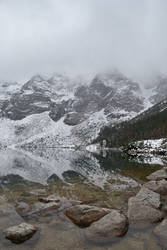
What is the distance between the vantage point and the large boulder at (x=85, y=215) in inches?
650

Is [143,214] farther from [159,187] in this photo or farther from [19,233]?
[19,233]

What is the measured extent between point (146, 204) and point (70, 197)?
9.71m

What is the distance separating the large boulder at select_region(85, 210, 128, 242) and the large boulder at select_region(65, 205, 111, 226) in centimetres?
105

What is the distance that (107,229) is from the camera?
1446cm

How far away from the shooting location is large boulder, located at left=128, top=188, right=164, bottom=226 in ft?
54.4

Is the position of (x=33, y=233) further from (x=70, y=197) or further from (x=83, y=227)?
(x=70, y=197)

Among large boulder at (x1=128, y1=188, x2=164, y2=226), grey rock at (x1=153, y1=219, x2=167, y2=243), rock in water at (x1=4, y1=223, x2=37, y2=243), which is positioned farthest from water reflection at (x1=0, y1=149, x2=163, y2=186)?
rock in water at (x1=4, y1=223, x2=37, y2=243)

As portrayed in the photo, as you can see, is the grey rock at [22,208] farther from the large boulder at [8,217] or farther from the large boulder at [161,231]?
the large boulder at [161,231]

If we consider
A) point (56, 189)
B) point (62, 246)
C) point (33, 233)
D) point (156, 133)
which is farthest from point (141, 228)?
point (156, 133)

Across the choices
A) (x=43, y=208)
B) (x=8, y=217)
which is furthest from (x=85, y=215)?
(x=8, y=217)

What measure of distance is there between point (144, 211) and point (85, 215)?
4.73 meters

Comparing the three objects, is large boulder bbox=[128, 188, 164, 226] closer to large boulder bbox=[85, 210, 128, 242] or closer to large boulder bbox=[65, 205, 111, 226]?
large boulder bbox=[85, 210, 128, 242]

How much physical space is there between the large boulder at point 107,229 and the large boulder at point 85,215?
1047 mm

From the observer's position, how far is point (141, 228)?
1545 cm
